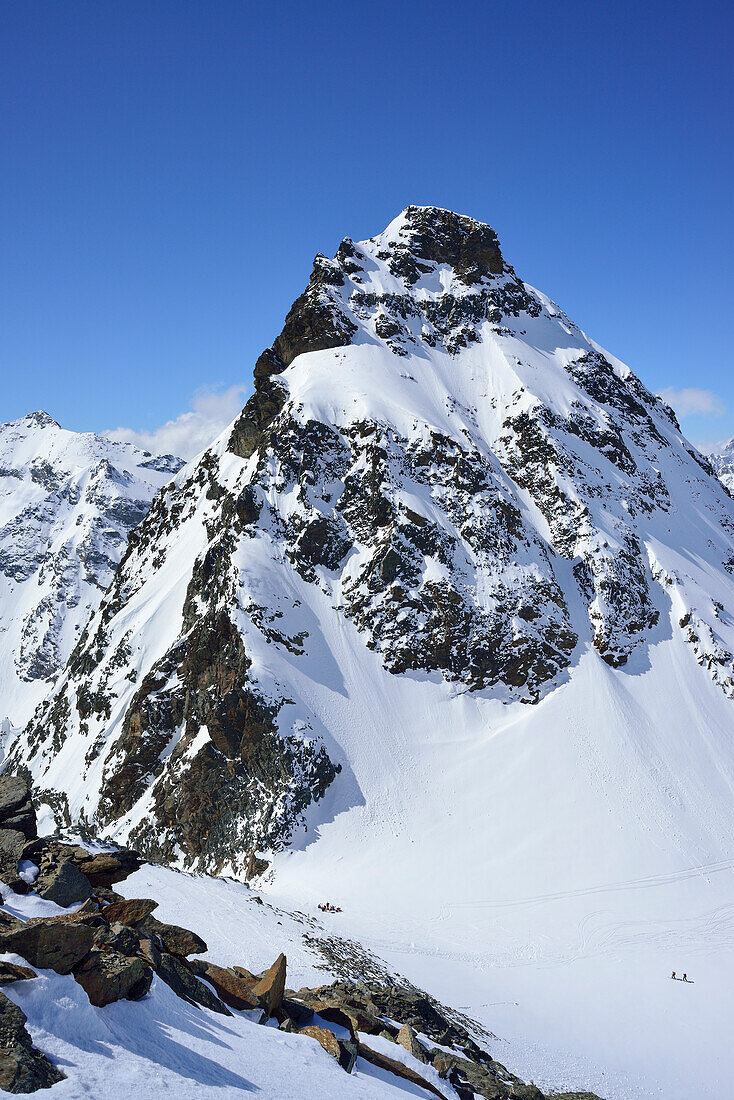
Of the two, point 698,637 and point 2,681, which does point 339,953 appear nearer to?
point 698,637

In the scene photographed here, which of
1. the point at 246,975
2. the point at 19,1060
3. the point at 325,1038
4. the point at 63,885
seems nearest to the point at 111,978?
the point at 19,1060

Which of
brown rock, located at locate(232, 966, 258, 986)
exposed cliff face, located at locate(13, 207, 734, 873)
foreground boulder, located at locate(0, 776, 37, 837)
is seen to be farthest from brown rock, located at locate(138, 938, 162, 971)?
exposed cliff face, located at locate(13, 207, 734, 873)

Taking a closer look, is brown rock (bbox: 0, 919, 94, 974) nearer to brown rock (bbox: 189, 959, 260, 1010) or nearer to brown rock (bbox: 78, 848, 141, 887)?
brown rock (bbox: 189, 959, 260, 1010)

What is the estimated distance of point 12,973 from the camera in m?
7.22

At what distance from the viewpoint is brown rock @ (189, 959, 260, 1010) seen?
10.5 metres

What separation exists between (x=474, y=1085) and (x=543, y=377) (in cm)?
7490

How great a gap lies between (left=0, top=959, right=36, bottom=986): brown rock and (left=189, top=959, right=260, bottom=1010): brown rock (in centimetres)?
424

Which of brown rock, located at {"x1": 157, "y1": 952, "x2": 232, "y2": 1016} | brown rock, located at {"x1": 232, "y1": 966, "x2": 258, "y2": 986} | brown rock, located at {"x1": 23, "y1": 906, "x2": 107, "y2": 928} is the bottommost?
brown rock, located at {"x1": 232, "y1": 966, "x2": 258, "y2": 986}

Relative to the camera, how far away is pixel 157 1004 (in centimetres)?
837

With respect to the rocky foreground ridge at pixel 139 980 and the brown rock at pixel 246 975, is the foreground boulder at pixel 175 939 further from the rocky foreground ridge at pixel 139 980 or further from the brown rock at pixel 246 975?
the brown rock at pixel 246 975

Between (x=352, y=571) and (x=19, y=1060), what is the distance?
52976 mm

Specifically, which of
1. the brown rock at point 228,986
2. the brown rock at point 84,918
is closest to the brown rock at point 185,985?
the brown rock at point 228,986

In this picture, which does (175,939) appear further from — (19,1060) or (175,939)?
(19,1060)

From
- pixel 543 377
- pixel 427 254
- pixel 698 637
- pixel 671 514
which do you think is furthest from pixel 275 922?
pixel 427 254
